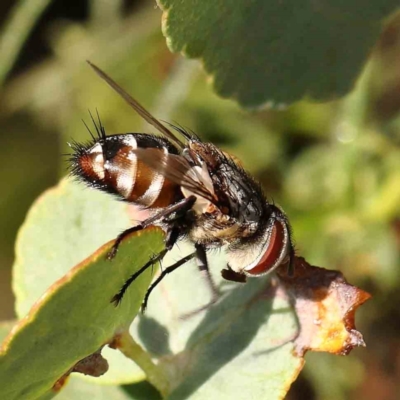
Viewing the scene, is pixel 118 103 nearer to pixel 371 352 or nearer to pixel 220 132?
pixel 220 132

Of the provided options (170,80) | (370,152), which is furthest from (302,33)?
(170,80)

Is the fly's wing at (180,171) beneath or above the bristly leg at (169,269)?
above

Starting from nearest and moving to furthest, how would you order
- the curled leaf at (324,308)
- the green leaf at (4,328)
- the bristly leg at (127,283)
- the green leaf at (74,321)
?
the green leaf at (74,321) → the bristly leg at (127,283) → the curled leaf at (324,308) → the green leaf at (4,328)

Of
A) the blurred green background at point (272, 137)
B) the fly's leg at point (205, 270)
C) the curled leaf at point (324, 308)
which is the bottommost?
the blurred green background at point (272, 137)

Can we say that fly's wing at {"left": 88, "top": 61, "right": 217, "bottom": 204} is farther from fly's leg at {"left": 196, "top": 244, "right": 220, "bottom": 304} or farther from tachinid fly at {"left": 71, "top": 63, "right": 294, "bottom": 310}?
fly's leg at {"left": 196, "top": 244, "right": 220, "bottom": 304}

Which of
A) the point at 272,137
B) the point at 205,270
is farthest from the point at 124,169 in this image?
the point at 272,137

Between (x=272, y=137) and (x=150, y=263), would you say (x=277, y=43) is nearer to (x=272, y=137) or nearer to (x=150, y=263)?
(x=150, y=263)

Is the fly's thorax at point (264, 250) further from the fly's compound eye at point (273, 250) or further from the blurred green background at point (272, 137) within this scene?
the blurred green background at point (272, 137)

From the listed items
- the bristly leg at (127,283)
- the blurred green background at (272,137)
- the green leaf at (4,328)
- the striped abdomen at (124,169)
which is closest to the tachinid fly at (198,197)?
the striped abdomen at (124,169)
